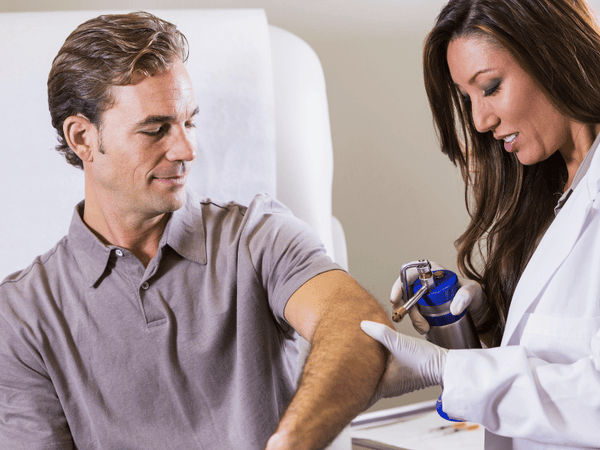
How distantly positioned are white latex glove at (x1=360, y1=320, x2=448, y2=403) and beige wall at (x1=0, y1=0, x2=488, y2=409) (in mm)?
793

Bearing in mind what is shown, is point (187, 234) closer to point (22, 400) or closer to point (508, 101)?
point (22, 400)

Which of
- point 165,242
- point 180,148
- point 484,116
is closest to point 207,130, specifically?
point 180,148

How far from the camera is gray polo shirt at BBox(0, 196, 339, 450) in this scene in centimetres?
106

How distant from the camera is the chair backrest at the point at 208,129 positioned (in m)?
1.40

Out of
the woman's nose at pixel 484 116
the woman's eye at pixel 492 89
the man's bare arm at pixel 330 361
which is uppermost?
the woman's eye at pixel 492 89

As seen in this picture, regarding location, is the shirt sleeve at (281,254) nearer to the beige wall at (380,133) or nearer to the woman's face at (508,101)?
the woman's face at (508,101)

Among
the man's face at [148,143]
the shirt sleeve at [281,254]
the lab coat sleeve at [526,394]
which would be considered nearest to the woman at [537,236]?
the lab coat sleeve at [526,394]

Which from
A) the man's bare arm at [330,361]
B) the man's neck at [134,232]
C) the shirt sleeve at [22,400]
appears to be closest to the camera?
the man's bare arm at [330,361]

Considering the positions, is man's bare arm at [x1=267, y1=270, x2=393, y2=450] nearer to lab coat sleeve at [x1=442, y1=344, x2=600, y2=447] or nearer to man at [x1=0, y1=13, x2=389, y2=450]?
man at [x1=0, y1=13, x2=389, y2=450]

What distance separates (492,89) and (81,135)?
2.60ft

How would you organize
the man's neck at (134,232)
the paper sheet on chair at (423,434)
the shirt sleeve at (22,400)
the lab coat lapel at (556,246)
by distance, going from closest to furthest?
the lab coat lapel at (556,246) < the shirt sleeve at (22,400) < the man's neck at (134,232) < the paper sheet on chair at (423,434)

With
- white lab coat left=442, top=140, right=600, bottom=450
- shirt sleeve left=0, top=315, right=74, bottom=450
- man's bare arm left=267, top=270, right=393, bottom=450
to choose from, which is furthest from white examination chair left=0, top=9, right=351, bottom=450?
white lab coat left=442, top=140, right=600, bottom=450

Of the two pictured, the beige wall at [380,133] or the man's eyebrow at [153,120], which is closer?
the man's eyebrow at [153,120]

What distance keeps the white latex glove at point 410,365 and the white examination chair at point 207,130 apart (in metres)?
0.53
